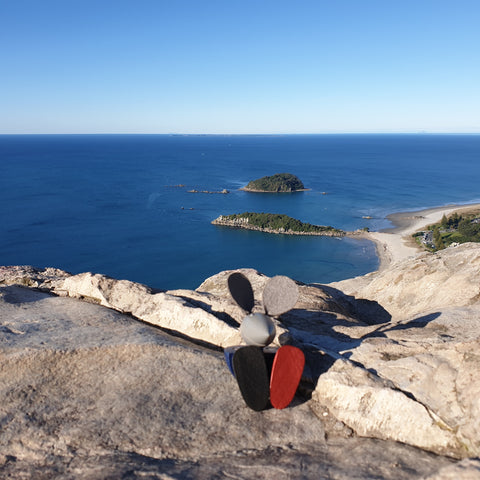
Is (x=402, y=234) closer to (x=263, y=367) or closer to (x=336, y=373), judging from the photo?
(x=336, y=373)

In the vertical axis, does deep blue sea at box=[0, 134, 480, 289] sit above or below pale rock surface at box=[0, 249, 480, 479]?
below

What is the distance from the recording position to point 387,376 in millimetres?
9461

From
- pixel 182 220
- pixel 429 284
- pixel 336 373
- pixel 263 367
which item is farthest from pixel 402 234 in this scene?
pixel 263 367

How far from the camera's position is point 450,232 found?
81562mm

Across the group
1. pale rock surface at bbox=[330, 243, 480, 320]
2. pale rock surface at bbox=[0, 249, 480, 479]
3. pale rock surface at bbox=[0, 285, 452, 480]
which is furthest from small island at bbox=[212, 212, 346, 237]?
pale rock surface at bbox=[0, 285, 452, 480]

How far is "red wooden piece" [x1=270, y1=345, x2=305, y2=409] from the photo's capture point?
888 cm

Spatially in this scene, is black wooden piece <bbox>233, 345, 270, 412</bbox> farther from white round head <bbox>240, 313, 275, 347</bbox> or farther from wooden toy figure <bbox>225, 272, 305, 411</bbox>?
white round head <bbox>240, 313, 275, 347</bbox>

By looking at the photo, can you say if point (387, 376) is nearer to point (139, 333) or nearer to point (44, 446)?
point (139, 333)

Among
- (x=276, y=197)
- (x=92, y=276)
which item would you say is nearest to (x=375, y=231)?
(x=276, y=197)

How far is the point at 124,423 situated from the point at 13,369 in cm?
340

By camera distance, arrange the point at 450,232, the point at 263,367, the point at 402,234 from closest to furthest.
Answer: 1. the point at 263,367
2. the point at 450,232
3. the point at 402,234

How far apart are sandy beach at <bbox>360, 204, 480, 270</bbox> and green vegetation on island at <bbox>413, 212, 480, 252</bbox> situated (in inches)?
90.9

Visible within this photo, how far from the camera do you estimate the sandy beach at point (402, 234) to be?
249ft

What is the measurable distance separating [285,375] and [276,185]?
136 m
